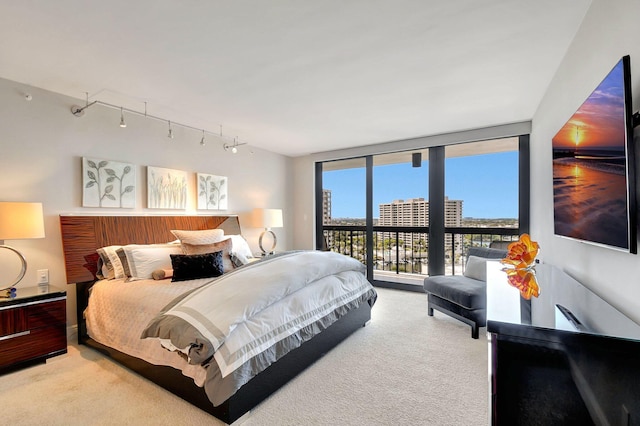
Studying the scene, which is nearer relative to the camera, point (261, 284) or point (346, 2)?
point (346, 2)

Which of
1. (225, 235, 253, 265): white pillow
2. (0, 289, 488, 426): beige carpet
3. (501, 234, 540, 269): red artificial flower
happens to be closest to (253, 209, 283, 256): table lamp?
(225, 235, 253, 265): white pillow

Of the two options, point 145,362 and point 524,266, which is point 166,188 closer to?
point 145,362

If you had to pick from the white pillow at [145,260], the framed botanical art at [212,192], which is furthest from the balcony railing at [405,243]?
the white pillow at [145,260]

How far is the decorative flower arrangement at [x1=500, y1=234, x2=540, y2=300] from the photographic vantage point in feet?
5.29

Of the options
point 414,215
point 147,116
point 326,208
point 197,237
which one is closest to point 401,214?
Result: point 414,215

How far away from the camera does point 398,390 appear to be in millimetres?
2191

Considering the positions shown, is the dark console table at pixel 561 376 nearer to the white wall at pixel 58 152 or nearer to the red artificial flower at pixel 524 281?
the red artificial flower at pixel 524 281

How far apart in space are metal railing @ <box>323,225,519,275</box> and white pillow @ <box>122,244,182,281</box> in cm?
326

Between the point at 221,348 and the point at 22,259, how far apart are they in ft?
7.17

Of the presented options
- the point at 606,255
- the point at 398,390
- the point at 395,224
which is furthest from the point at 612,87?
the point at 395,224

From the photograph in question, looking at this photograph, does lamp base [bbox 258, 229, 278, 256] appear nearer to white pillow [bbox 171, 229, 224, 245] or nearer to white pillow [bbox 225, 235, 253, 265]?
white pillow [bbox 225, 235, 253, 265]

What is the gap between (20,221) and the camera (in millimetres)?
2443

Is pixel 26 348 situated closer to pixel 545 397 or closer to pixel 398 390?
pixel 398 390

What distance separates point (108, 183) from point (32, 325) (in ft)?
4.85
